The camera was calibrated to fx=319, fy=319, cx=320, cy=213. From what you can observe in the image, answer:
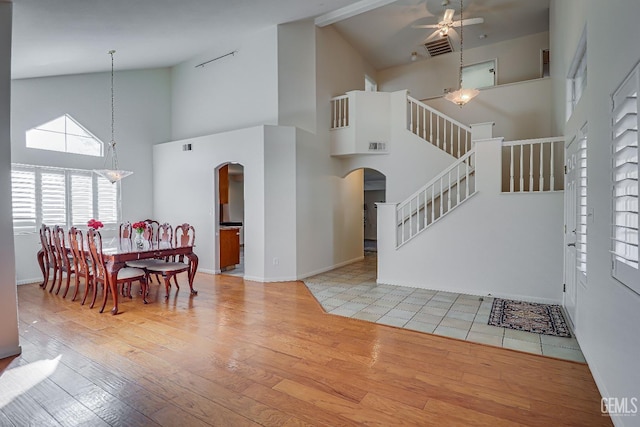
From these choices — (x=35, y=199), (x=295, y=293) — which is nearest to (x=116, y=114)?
(x=35, y=199)

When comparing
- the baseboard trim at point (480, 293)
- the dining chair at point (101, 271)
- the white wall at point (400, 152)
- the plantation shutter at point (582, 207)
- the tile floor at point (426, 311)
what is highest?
the white wall at point (400, 152)

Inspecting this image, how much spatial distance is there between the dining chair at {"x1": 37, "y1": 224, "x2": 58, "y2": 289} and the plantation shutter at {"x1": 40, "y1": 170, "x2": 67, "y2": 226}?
74 centimetres

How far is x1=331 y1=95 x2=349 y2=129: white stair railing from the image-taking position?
22.4 ft

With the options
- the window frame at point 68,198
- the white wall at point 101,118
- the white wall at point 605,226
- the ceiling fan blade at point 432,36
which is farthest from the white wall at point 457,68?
the window frame at point 68,198

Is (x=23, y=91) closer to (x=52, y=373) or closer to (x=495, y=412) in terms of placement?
(x=52, y=373)

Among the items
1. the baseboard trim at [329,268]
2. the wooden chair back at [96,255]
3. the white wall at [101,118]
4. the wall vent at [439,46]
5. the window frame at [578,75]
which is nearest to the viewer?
the window frame at [578,75]

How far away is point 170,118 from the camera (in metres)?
7.89

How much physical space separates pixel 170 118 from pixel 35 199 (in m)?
3.35

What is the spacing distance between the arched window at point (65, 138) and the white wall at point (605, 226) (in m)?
7.79

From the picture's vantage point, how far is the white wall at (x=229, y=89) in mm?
6254

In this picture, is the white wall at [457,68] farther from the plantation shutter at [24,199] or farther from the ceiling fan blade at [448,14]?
the plantation shutter at [24,199]

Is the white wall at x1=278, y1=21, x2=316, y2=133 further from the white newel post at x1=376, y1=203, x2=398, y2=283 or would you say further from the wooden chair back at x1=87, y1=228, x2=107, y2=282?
the wooden chair back at x1=87, y1=228, x2=107, y2=282

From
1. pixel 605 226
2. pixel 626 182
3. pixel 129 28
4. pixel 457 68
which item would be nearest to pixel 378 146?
pixel 457 68

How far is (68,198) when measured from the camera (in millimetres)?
6125
